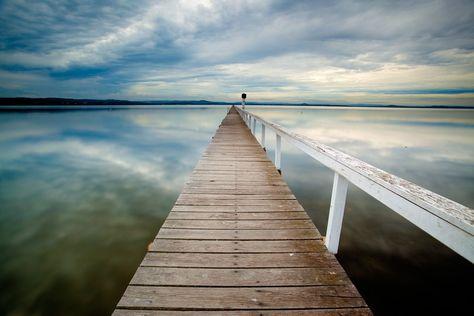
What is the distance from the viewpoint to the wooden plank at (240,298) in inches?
62.7

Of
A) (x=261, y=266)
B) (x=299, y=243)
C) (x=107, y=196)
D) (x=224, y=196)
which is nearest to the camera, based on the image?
(x=261, y=266)

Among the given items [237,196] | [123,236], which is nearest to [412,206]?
[237,196]

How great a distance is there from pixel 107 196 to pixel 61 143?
1240 centimetres

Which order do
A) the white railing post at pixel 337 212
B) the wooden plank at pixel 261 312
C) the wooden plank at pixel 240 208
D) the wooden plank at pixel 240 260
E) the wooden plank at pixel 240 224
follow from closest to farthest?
the wooden plank at pixel 261 312 < the wooden plank at pixel 240 260 < the white railing post at pixel 337 212 < the wooden plank at pixel 240 224 < the wooden plank at pixel 240 208

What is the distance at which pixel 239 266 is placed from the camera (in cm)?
199

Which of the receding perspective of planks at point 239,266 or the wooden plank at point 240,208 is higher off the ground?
the receding perspective of planks at point 239,266

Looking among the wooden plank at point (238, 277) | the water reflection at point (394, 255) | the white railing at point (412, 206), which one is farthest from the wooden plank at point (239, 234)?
the water reflection at point (394, 255)

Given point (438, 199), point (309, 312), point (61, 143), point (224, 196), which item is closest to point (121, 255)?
point (224, 196)

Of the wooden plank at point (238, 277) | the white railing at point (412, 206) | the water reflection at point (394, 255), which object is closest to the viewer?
the white railing at point (412, 206)

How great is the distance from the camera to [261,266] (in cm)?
200

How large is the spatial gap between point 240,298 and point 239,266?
0.34 metres

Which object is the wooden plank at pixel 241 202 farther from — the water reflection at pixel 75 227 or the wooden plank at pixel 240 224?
the water reflection at pixel 75 227

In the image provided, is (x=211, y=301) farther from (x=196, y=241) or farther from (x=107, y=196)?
(x=107, y=196)

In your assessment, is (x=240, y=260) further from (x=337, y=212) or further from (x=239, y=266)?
(x=337, y=212)
